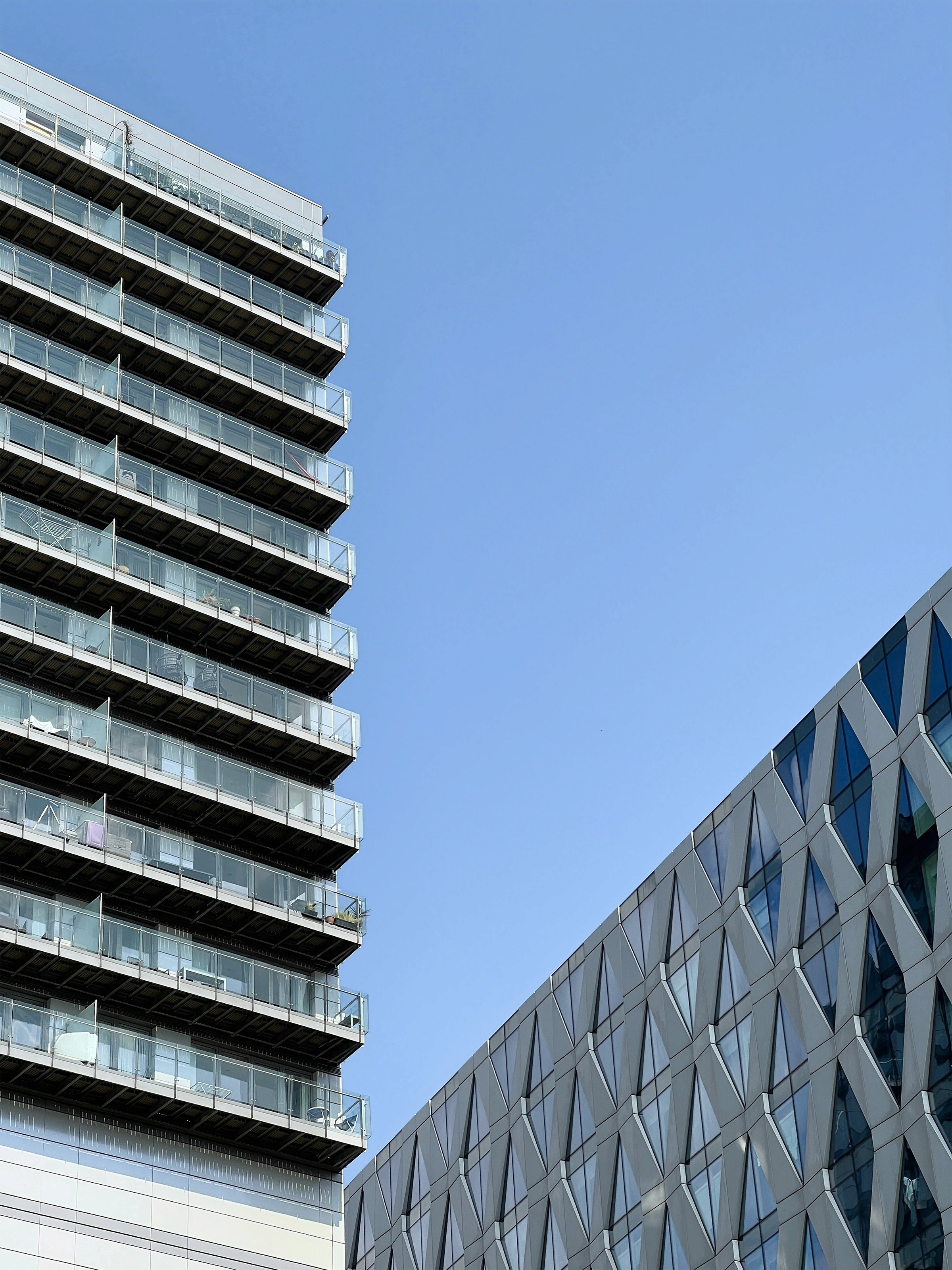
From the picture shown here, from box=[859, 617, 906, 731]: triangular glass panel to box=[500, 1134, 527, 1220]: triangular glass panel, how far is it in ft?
79.4

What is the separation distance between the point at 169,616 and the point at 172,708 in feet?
9.00

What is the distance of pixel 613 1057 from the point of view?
6425cm

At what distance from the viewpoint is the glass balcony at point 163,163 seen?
2344 inches

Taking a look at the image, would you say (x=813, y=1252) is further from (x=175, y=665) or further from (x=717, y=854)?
(x=175, y=665)

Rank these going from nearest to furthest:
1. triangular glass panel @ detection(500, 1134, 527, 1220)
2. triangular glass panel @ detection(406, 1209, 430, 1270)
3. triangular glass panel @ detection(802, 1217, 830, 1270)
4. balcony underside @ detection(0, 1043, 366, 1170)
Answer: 1. balcony underside @ detection(0, 1043, 366, 1170)
2. triangular glass panel @ detection(802, 1217, 830, 1270)
3. triangular glass panel @ detection(500, 1134, 527, 1220)
4. triangular glass panel @ detection(406, 1209, 430, 1270)

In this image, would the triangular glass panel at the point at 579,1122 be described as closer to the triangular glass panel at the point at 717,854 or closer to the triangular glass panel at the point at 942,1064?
the triangular glass panel at the point at 717,854

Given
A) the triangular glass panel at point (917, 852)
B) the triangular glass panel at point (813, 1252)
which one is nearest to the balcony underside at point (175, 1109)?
the triangular glass panel at point (813, 1252)

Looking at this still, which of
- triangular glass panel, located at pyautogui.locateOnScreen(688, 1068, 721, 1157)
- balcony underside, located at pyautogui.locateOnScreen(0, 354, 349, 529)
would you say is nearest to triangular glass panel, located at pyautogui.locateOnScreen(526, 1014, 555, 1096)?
triangular glass panel, located at pyautogui.locateOnScreen(688, 1068, 721, 1157)

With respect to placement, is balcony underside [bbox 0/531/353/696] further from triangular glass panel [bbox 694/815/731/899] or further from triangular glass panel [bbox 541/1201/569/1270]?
triangular glass panel [bbox 541/1201/569/1270]

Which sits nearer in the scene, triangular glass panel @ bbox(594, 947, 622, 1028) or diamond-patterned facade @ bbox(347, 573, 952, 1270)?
diamond-patterned facade @ bbox(347, 573, 952, 1270)

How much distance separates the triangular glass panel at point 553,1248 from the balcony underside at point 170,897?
17.3 metres

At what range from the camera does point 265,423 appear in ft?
199

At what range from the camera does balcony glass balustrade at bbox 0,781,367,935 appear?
48.5 m

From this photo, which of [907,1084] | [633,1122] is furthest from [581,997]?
[907,1084]
